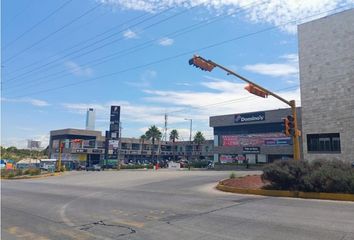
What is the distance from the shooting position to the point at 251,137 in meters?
67.7

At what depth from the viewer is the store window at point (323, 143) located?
39.2 m

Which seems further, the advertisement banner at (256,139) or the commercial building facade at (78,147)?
the commercial building facade at (78,147)

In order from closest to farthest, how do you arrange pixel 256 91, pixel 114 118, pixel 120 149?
pixel 256 91
pixel 114 118
pixel 120 149

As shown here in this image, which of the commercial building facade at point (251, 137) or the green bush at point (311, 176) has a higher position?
the commercial building facade at point (251, 137)

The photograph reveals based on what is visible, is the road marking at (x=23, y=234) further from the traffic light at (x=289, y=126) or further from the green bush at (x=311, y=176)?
the traffic light at (x=289, y=126)

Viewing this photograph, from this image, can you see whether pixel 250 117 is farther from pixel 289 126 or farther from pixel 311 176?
pixel 311 176

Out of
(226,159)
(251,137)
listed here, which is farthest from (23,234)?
(226,159)

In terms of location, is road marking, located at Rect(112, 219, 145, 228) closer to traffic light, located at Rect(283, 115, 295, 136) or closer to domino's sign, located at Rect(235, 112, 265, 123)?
traffic light, located at Rect(283, 115, 295, 136)

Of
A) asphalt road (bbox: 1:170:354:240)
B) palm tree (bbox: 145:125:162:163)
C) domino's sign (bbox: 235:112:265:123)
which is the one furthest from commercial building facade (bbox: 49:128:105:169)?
asphalt road (bbox: 1:170:354:240)

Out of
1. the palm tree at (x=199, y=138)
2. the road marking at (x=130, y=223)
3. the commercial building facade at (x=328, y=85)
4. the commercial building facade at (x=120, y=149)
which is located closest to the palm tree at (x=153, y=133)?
the commercial building facade at (x=120, y=149)

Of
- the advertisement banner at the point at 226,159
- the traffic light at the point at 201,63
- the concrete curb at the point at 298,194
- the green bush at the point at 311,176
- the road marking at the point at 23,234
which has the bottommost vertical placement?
the road marking at the point at 23,234

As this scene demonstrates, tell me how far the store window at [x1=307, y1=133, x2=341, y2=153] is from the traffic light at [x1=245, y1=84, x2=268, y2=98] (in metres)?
23.9

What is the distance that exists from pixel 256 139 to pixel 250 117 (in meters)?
4.48

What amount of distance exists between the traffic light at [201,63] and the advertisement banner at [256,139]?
48.1 m
